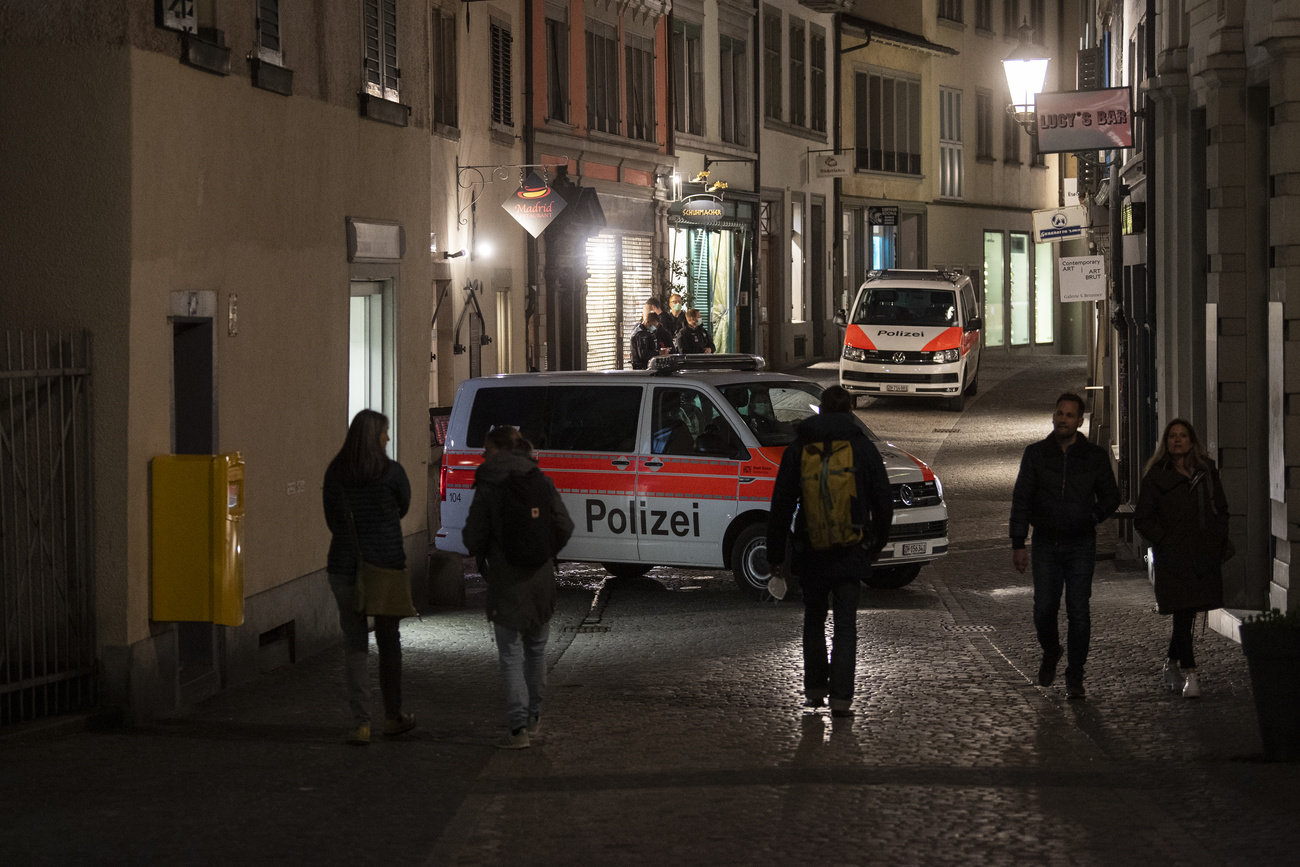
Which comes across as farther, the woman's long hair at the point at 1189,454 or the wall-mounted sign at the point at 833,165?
the wall-mounted sign at the point at 833,165

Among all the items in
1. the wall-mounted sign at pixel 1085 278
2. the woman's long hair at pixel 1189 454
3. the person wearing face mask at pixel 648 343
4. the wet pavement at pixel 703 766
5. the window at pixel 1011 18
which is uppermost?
the window at pixel 1011 18

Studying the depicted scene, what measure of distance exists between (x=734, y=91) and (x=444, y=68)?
15995 millimetres

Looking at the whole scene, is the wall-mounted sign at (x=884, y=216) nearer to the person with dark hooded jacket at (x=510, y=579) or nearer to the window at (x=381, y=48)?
the window at (x=381, y=48)

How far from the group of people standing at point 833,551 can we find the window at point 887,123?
36.8m

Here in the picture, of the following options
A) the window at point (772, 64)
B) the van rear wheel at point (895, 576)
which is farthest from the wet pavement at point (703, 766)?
the window at point (772, 64)

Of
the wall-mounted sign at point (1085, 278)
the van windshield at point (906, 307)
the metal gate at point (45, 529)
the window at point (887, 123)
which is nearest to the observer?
the metal gate at point (45, 529)

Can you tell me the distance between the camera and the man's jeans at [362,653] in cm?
963

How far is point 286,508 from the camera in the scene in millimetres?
12516

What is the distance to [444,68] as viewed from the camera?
24.0 meters

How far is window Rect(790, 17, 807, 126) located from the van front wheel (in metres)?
29.0

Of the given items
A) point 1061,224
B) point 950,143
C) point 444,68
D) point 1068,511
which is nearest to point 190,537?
point 1068,511

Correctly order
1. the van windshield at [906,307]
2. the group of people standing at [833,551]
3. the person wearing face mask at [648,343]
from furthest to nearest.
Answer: the van windshield at [906,307], the person wearing face mask at [648,343], the group of people standing at [833,551]

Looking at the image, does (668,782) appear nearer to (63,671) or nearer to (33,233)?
(63,671)

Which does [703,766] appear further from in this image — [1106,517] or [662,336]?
[662,336]
